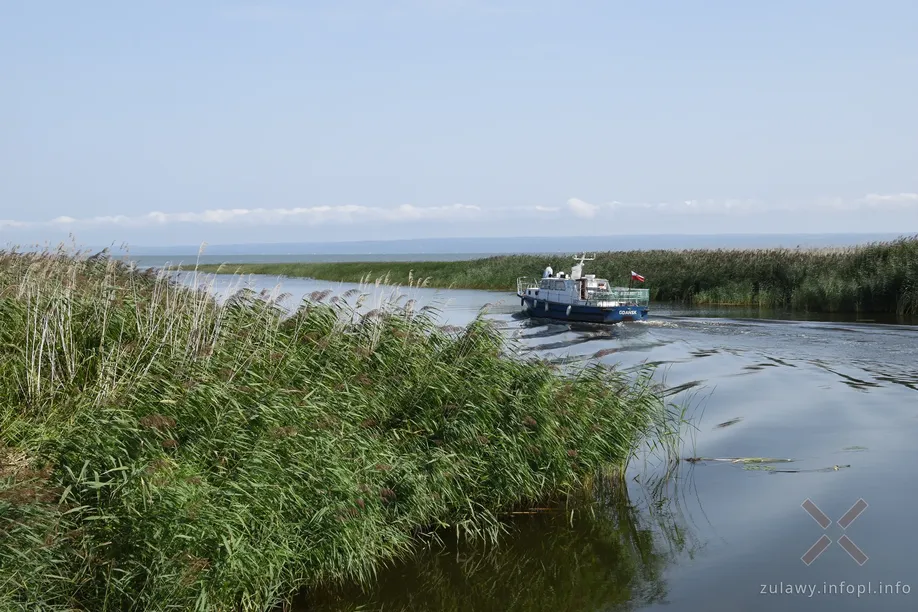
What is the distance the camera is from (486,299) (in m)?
63.4

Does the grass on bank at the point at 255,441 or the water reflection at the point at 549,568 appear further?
the water reflection at the point at 549,568

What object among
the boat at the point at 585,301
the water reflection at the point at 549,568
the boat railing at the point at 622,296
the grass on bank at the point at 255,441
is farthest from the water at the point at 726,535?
the boat railing at the point at 622,296

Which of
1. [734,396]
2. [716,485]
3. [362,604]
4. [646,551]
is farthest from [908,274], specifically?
[362,604]

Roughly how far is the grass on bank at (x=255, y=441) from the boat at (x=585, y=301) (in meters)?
31.1

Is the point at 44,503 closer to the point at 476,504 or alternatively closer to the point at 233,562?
the point at 233,562

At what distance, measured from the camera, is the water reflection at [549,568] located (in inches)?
398

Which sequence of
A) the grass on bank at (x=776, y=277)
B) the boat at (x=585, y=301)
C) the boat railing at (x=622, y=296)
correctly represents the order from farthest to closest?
the boat railing at (x=622, y=296) → the boat at (x=585, y=301) → the grass on bank at (x=776, y=277)

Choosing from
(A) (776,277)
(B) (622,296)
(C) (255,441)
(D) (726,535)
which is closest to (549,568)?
(D) (726,535)

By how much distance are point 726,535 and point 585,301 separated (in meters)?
35.3

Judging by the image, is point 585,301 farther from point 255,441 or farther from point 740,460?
point 255,441

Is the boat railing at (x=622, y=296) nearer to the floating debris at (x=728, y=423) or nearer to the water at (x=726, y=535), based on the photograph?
the water at (x=726, y=535)

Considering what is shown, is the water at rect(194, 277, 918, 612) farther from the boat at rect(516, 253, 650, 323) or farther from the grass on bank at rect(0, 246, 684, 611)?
the boat at rect(516, 253, 650, 323)

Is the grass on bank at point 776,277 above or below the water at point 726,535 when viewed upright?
above

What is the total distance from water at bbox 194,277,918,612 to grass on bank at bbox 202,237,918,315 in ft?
59.0
